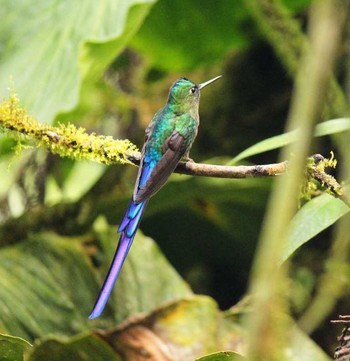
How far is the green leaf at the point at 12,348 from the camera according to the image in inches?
63.9

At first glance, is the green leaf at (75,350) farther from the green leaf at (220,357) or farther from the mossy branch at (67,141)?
the mossy branch at (67,141)

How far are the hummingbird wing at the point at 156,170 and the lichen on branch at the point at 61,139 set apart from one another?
86 millimetres

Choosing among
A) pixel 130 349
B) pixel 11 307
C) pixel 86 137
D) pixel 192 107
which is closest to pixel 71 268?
pixel 11 307

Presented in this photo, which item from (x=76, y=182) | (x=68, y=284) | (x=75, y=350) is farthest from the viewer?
(x=76, y=182)


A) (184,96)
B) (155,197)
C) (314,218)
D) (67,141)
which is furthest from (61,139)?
(155,197)

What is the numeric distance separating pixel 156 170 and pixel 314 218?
0.31 m

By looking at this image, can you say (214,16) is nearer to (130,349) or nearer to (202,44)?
(202,44)

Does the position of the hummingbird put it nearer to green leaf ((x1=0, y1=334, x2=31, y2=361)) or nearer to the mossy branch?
the mossy branch

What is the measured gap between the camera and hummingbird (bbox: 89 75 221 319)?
1543 millimetres

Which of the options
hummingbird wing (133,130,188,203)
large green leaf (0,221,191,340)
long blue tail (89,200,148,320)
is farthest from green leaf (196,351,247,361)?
large green leaf (0,221,191,340)

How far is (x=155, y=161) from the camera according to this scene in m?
1.57

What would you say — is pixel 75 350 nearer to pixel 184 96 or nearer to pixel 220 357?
pixel 220 357

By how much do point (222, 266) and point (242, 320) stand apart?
3.30ft

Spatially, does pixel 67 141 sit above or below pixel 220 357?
above
